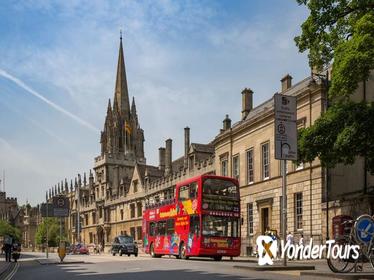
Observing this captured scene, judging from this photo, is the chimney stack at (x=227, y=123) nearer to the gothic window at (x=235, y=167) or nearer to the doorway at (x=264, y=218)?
the gothic window at (x=235, y=167)

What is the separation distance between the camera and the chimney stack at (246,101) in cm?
5066

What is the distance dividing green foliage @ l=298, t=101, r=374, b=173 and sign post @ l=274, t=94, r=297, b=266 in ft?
17.0

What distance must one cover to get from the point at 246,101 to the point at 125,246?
16144mm

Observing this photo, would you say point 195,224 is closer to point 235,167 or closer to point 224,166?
point 235,167

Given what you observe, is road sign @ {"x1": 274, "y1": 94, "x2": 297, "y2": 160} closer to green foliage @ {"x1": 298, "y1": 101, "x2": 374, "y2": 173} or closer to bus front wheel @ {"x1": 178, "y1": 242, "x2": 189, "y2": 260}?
green foliage @ {"x1": 298, "y1": 101, "x2": 374, "y2": 173}

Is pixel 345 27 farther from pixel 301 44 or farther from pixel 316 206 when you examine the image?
pixel 316 206

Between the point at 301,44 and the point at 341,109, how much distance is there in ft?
12.7

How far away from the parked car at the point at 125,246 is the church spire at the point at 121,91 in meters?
61.0

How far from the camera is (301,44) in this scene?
27.8 metres

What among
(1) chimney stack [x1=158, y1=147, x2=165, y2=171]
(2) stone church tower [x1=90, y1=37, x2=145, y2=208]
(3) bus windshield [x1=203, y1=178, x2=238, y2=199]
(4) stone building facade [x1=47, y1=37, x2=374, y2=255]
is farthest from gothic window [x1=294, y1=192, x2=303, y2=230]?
(2) stone church tower [x1=90, y1=37, x2=145, y2=208]

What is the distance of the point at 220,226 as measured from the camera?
3094 cm

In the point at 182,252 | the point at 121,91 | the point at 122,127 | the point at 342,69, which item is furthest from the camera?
the point at 121,91

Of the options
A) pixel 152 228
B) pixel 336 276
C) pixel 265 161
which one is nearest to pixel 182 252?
pixel 152 228

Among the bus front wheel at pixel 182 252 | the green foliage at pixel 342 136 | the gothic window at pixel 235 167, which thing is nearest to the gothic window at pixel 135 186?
the gothic window at pixel 235 167
